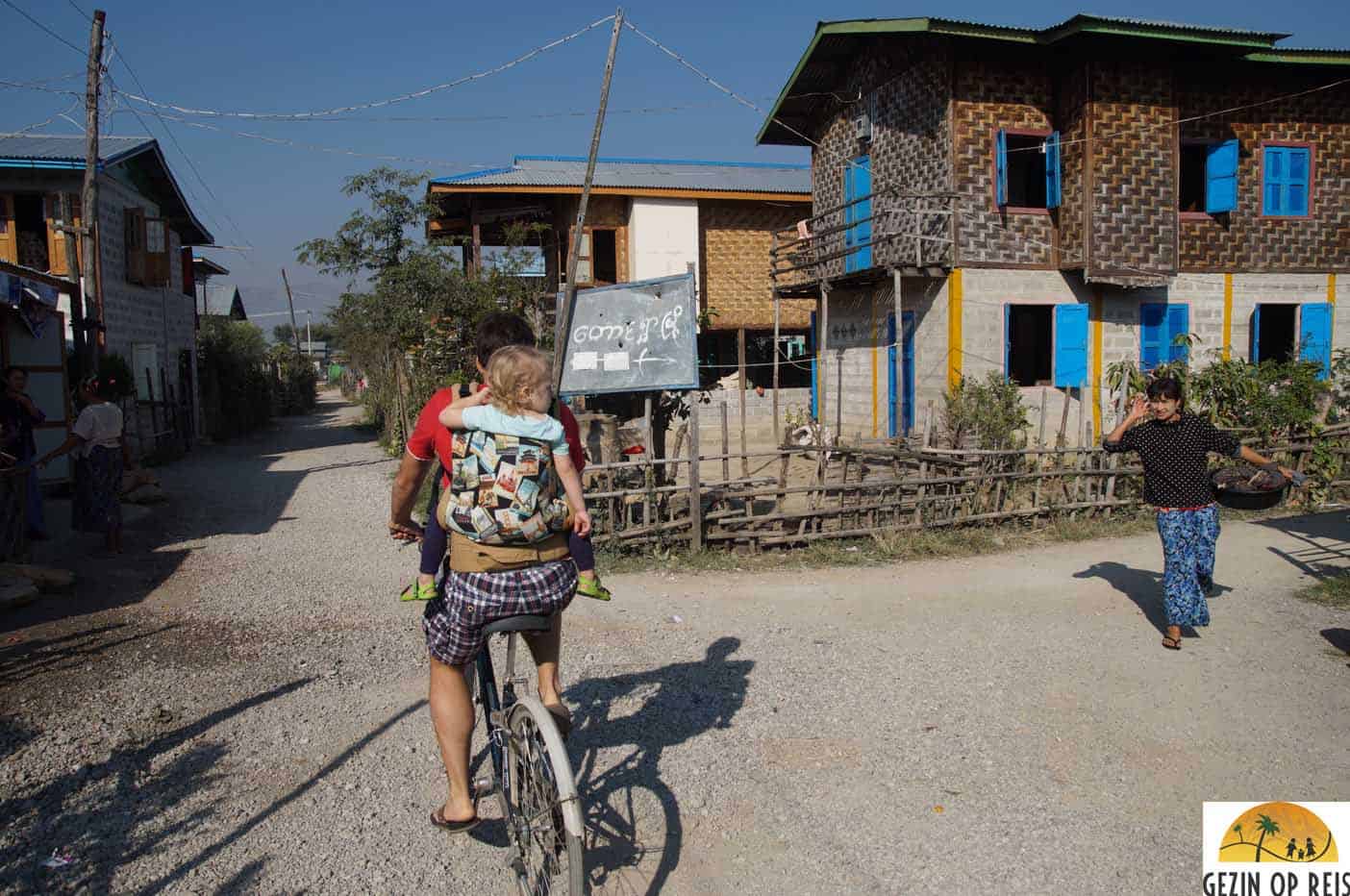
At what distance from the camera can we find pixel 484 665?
3316 mm

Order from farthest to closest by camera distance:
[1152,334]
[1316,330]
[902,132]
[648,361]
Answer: [1316,330], [902,132], [1152,334], [648,361]

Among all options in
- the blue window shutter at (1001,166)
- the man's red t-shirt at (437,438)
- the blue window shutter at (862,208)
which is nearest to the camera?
the man's red t-shirt at (437,438)

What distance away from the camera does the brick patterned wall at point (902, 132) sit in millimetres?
13953

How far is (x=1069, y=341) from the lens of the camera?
46.8 ft

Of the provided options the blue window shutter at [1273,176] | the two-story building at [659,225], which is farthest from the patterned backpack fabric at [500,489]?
the two-story building at [659,225]

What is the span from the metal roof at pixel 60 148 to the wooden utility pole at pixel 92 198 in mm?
900

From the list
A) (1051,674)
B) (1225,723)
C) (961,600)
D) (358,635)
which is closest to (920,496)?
(961,600)

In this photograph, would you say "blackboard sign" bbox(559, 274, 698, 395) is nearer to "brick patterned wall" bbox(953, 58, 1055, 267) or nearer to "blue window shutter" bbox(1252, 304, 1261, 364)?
"brick patterned wall" bbox(953, 58, 1055, 267)

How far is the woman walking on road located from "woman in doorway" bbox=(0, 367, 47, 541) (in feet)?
28.2

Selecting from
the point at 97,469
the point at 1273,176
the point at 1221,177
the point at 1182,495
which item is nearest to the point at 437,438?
the point at 1182,495

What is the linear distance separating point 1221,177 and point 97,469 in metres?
15.7

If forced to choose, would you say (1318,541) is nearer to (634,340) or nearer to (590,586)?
(634,340)

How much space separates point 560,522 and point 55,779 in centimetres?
265

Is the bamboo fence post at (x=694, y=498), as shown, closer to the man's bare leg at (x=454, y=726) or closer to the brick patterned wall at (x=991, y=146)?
the man's bare leg at (x=454, y=726)
